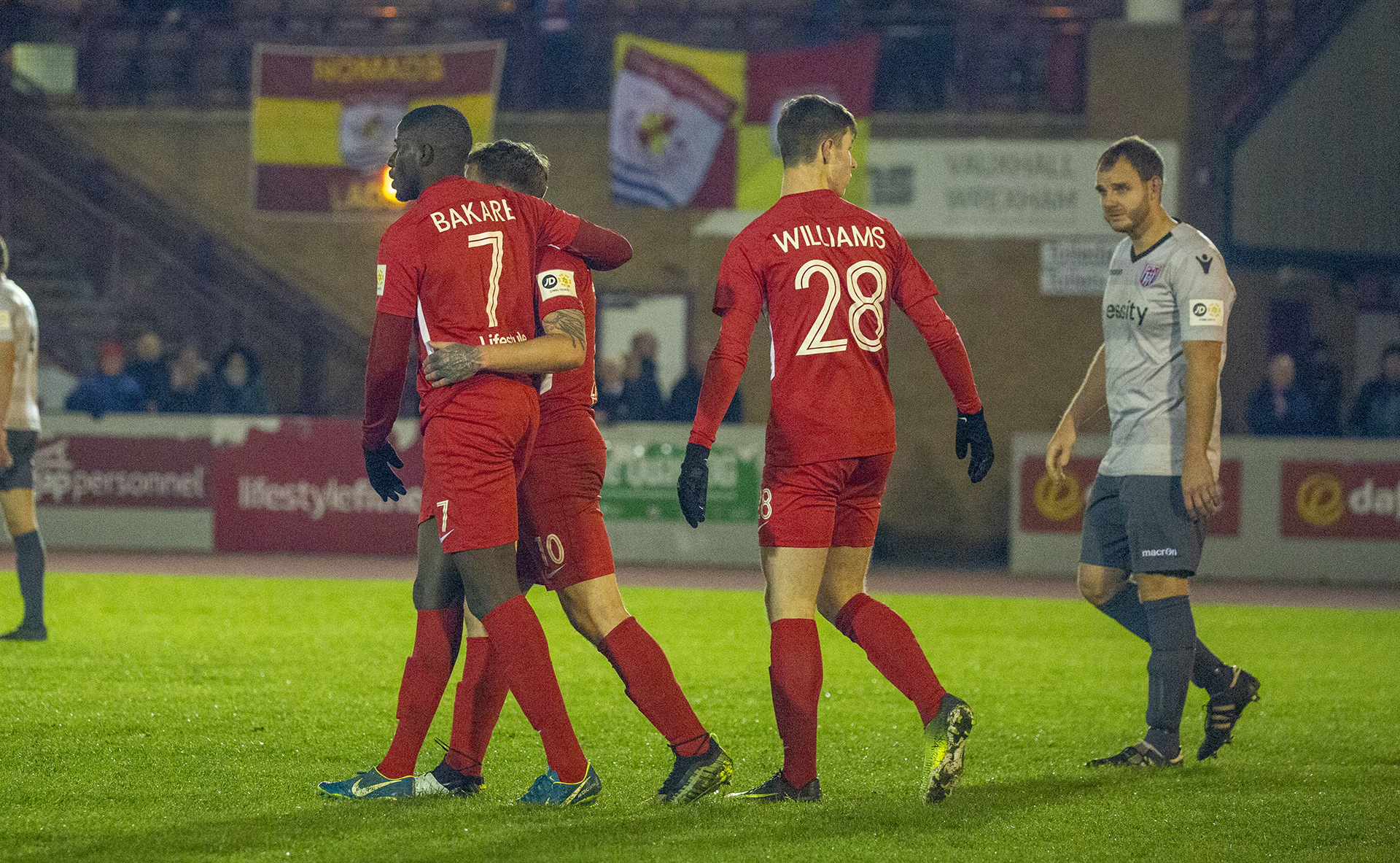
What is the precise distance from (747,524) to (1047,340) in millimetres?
5135

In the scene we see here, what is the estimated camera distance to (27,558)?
852 cm

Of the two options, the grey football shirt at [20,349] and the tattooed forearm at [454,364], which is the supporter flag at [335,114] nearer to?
the grey football shirt at [20,349]

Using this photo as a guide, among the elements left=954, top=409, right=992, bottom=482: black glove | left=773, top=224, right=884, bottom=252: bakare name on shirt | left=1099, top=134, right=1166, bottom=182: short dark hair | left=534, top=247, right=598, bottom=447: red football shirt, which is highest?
left=1099, top=134, right=1166, bottom=182: short dark hair

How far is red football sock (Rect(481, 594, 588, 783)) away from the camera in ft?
A: 14.8

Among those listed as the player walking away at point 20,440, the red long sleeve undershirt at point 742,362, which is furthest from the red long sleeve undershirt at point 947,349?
the player walking away at point 20,440

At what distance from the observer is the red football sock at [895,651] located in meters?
4.84

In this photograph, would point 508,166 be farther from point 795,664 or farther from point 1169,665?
point 1169,665

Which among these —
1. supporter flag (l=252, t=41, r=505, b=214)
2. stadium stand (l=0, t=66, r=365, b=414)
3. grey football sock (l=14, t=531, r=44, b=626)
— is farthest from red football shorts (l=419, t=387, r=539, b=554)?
stadium stand (l=0, t=66, r=365, b=414)

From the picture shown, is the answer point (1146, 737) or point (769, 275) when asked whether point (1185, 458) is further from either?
point (769, 275)

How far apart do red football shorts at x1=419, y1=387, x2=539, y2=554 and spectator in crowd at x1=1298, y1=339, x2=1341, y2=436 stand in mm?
11829

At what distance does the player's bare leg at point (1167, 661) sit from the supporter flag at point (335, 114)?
12799 millimetres

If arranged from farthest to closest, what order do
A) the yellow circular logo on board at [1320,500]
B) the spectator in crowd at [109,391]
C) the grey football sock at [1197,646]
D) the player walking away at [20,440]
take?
1. the spectator in crowd at [109,391]
2. the yellow circular logo on board at [1320,500]
3. the player walking away at [20,440]
4. the grey football sock at [1197,646]

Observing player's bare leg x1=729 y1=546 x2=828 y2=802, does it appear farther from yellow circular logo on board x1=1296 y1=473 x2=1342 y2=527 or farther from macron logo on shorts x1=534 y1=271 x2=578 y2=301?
yellow circular logo on board x1=1296 y1=473 x2=1342 y2=527

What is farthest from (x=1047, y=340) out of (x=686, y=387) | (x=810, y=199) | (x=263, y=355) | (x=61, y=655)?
(x=810, y=199)
